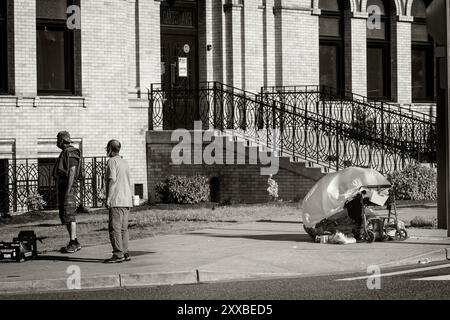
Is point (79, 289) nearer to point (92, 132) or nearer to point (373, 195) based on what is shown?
point (373, 195)

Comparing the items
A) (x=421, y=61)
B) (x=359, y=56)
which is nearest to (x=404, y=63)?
(x=421, y=61)

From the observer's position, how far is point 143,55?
2350cm

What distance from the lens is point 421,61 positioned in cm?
2897

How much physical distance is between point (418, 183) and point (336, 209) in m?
7.73

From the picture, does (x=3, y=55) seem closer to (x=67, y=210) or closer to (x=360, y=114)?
(x=67, y=210)

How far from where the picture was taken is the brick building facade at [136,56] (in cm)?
2159

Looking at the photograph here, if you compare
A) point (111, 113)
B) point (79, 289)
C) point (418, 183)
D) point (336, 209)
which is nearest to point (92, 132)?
point (111, 113)

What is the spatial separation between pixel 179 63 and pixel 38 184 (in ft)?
17.6

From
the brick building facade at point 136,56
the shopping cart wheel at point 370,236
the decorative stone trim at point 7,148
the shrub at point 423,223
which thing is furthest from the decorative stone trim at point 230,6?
the shopping cart wheel at point 370,236

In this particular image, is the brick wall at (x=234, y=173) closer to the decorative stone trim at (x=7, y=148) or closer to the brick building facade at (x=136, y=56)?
the brick building facade at (x=136, y=56)

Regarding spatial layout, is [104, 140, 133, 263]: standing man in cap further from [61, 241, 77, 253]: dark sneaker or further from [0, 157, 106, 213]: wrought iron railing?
[0, 157, 106, 213]: wrought iron railing
